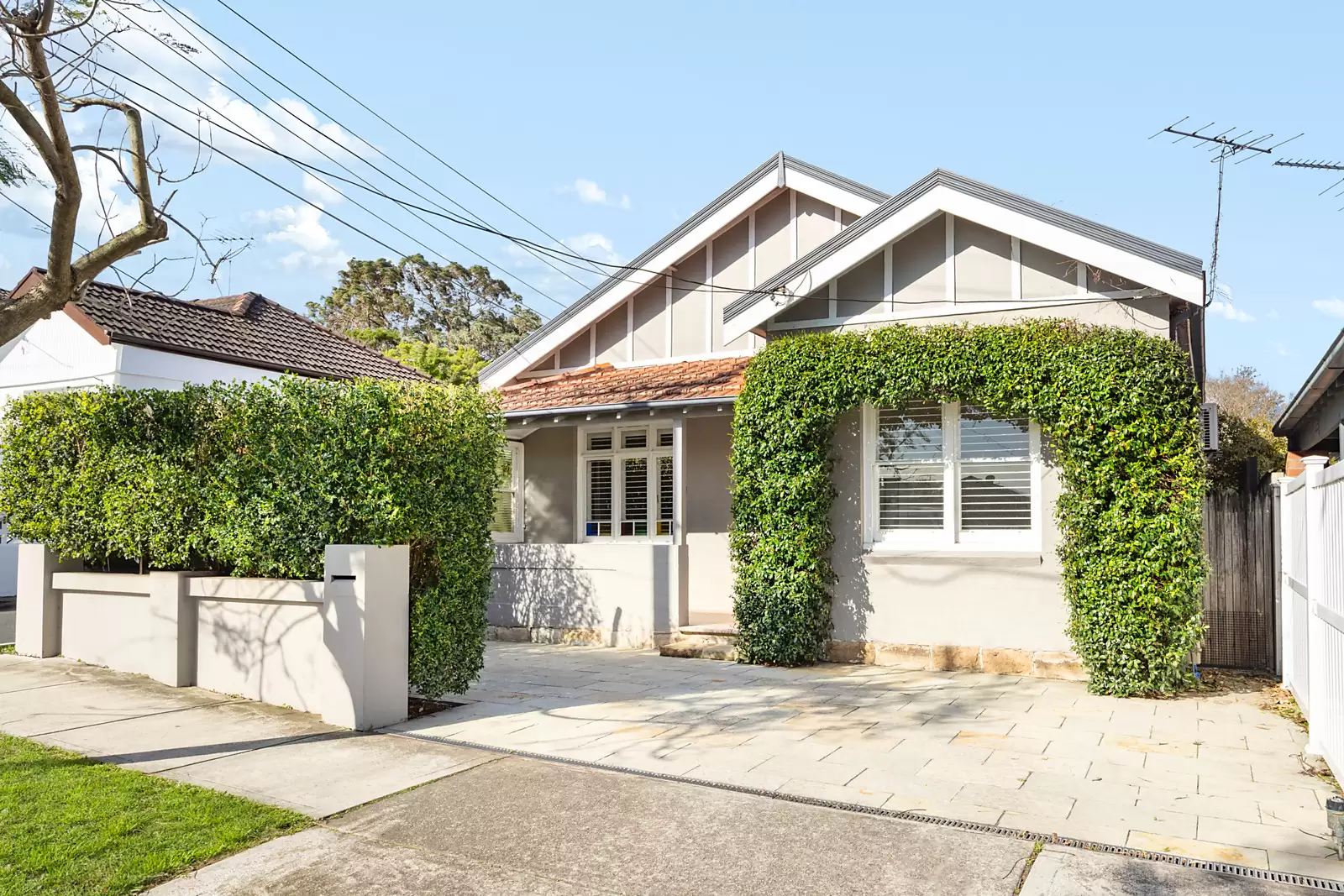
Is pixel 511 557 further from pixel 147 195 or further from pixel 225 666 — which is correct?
pixel 147 195

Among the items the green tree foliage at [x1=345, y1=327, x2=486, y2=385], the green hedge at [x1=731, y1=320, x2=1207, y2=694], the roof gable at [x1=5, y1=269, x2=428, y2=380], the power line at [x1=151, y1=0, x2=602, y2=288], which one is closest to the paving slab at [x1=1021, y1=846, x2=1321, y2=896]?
the green hedge at [x1=731, y1=320, x2=1207, y2=694]

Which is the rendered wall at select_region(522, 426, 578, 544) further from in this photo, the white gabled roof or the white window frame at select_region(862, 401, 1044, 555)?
the white window frame at select_region(862, 401, 1044, 555)

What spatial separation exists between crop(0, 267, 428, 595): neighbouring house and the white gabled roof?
359 centimetres

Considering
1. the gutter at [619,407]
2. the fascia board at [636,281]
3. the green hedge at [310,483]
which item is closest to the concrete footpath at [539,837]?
the green hedge at [310,483]

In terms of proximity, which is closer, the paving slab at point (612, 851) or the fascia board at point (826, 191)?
the paving slab at point (612, 851)

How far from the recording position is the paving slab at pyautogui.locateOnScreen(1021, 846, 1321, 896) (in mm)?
3891

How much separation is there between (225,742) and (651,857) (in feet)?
11.8

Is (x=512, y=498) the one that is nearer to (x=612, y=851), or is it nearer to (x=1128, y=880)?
(x=612, y=851)

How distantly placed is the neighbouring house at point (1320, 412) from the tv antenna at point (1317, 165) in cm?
128

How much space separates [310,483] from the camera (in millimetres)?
7078

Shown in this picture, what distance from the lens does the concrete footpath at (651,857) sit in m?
3.95

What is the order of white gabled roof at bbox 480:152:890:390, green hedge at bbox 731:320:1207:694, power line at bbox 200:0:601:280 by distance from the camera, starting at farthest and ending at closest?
1. white gabled roof at bbox 480:152:890:390
2. power line at bbox 200:0:601:280
3. green hedge at bbox 731:320:1207:694

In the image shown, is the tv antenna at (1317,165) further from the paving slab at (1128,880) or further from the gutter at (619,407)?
the paving slab at (1128,880)

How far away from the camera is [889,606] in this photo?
9914 mm
